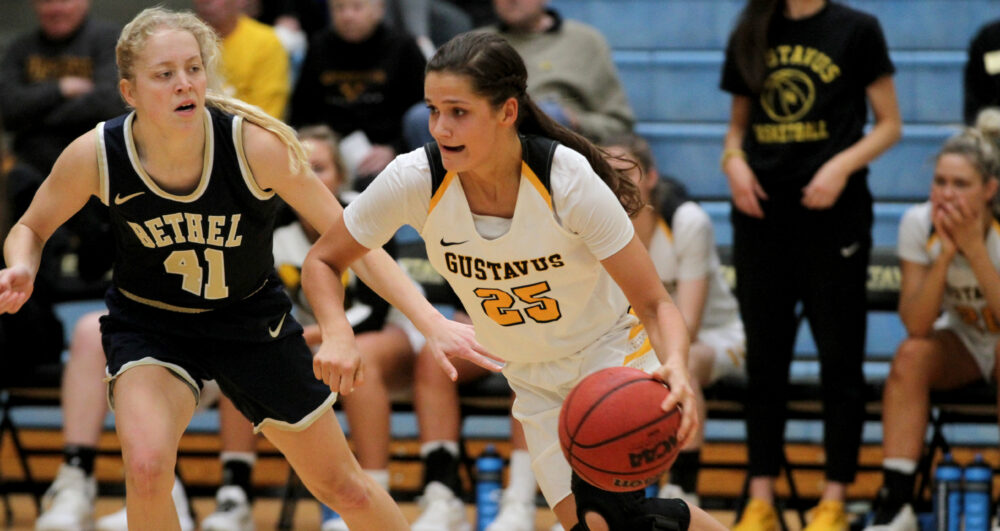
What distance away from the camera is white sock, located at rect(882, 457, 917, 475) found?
195 inches

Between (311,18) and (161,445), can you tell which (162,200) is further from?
(311,18)

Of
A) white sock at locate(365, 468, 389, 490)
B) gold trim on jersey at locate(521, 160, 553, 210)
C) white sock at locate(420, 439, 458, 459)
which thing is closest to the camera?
gold trim on jersey at locate(521, 160, 553, 210)

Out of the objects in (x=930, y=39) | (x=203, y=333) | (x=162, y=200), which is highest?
(x=162, y=200)

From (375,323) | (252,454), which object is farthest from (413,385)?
(252,454)

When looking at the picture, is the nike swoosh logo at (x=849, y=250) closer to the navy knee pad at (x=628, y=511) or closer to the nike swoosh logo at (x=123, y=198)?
the navy knee pad at (x=628, y=511)

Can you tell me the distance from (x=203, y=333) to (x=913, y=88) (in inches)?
193

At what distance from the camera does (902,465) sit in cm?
496

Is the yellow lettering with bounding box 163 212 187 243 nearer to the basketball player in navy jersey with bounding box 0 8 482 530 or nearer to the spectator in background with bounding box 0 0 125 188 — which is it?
the basketball player in navy jersey with bounding box 0 8 482 530

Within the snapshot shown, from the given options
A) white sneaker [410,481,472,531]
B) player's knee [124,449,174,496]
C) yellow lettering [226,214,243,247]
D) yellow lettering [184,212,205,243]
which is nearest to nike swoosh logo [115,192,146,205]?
yellow lettering [184,212,205,243]

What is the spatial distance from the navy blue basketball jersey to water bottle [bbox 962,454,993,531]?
119 inches

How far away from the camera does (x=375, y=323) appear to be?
5.57m

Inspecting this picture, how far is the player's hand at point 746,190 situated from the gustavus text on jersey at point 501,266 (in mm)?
1876

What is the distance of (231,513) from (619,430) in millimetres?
2686

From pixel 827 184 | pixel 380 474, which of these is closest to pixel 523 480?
pixel 380 474
